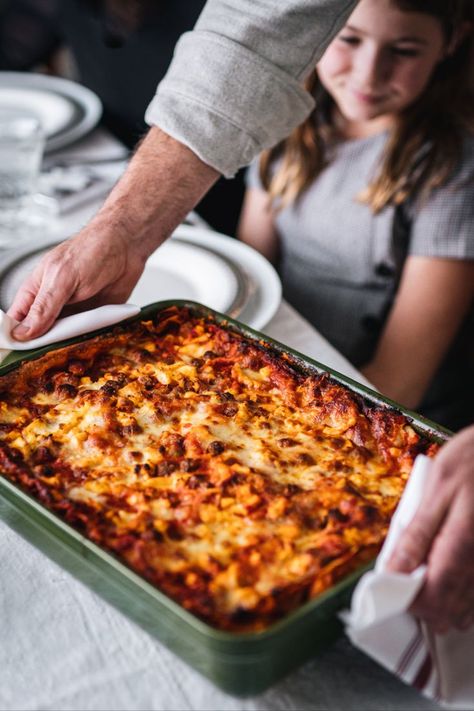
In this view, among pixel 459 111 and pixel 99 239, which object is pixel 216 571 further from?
pixel 459 111

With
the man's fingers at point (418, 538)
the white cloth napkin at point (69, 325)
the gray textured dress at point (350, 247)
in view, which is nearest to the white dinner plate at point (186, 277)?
the white cloth napkin at point (69, 325)

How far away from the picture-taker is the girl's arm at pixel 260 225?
2.18 meters

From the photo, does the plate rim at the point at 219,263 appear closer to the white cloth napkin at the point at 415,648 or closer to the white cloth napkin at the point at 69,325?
the white cloth napkin at the point at 69,325

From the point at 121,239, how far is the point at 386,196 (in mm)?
834

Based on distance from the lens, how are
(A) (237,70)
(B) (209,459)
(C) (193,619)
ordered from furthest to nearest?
(A) (237,70) < (B) (209,459) < (C) (193,619)

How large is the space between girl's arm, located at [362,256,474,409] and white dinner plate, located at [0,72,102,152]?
1.00 m

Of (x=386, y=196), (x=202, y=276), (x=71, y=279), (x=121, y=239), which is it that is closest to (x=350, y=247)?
(x=386, y=196)

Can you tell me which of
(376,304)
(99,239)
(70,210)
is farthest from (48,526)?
(376,304)

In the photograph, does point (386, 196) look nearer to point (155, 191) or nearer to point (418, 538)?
point (155, 191)

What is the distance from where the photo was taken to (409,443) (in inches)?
38.0

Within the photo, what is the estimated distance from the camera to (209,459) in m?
0.96

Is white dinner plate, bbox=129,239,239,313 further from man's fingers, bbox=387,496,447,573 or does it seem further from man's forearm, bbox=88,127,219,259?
man's fingers, bbox=387,496,447,573

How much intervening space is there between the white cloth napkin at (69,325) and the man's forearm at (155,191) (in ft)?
0.49

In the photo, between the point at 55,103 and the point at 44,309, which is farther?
the point at 55,103
